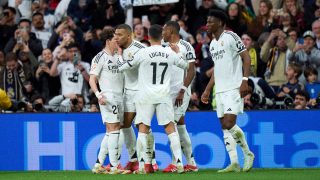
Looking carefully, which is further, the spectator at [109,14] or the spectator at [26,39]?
the spectator at [109,14]

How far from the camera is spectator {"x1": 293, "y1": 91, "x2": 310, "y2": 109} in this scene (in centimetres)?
1831

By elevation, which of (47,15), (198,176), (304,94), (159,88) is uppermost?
(47,15)

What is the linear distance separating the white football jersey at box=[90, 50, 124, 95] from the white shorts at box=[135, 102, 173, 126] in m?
0.78

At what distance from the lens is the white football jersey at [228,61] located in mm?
15602

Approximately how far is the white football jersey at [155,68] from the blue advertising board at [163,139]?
2.85 meters

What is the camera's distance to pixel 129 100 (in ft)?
53.1

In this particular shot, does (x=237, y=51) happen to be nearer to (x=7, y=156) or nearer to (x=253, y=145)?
(x=253, y=145)

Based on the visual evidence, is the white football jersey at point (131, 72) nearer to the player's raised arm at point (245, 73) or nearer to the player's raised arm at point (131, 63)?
the player's raised arm at point (131, 63)

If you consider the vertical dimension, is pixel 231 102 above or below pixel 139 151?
above

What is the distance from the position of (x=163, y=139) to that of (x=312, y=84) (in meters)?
3.03

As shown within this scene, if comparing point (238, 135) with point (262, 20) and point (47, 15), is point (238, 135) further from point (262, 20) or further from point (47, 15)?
point (47, 15)

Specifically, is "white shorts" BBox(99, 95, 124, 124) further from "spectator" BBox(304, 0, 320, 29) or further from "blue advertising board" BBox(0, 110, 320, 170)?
"spectator" BBox(304, 0, 320, 29)

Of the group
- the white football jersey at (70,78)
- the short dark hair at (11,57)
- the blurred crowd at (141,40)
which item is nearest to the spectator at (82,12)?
the blurred crowd at (141,40)

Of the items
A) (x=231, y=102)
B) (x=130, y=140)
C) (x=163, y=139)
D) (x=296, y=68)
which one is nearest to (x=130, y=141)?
(x=130, y=140)
